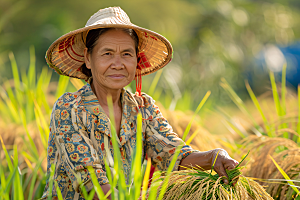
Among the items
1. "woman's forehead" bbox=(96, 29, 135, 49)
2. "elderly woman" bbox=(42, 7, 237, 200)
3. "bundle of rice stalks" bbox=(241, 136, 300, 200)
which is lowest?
"bundle of rice stalks" bbox=(241, 136, 300, 200)

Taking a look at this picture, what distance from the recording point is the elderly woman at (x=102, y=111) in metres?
1.30

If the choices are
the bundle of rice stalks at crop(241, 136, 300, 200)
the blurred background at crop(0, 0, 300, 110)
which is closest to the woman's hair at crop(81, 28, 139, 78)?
the bundle of rice stalks at crop(241, 136, 300, 200)

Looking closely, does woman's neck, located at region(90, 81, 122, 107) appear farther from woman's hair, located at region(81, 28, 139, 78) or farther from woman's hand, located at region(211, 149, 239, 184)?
woman's hand, located at region(211, 149, 239, 184)

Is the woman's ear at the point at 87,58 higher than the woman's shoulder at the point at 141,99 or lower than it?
higher

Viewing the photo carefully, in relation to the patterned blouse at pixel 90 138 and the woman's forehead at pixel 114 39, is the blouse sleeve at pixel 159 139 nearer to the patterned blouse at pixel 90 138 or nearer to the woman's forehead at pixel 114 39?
the patterned blouse at pixel 90 138

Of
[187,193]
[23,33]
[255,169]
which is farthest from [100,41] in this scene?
[23,33]

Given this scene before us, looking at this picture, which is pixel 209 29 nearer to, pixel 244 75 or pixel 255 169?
pixel 244 75

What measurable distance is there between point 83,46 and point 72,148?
0.53 meters

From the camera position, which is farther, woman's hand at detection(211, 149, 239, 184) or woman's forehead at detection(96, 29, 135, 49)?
woman's forehead at detection(96, 29, 135, 49)

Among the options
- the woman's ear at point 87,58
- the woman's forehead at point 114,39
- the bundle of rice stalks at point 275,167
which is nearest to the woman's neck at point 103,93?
the woman's ear at point 87,58

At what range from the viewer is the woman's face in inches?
54.2

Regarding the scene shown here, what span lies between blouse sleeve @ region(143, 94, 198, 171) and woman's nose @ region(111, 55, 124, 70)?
316 millimetres

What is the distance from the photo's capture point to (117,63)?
1.38 m

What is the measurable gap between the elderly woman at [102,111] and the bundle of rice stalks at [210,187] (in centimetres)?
7
